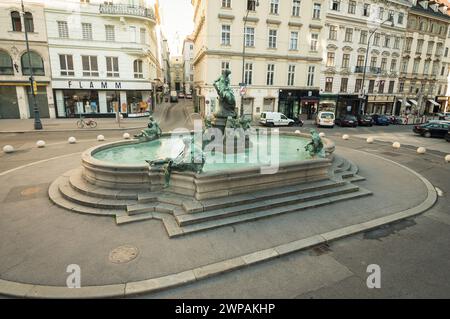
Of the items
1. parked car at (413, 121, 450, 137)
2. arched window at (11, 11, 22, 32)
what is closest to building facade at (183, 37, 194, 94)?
arched window at (11, 11, 22, 32)

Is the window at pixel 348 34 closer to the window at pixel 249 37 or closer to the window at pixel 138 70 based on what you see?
the window at pixel 249 37

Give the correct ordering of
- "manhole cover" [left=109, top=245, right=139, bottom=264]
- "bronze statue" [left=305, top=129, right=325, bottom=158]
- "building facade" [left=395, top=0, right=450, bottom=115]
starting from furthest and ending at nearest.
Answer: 1. "building facade" [left=395, top=0, right=450, bottom=115]
2. "bronze statue" [left=305, top=129, right=325, bottom=158]
3. "manhole cover" [left=109, top=245, right=139, bottom=264]

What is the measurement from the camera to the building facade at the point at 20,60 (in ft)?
87.0

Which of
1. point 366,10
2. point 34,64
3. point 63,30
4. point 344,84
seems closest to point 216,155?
point 63,30

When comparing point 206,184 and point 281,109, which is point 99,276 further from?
point 281,109

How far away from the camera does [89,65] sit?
2931 centimetres

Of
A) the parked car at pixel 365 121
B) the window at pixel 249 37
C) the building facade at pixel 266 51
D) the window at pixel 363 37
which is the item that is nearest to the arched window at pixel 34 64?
the building facade at pixel 266 51

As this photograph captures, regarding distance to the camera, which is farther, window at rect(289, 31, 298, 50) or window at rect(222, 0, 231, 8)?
window at rect(289, 31, 298, 50)

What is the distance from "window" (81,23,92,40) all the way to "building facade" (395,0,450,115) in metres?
45.0

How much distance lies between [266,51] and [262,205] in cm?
2849

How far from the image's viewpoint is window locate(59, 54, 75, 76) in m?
28.5

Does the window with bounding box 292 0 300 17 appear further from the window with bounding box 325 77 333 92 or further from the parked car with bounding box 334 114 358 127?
the parked car with bounding box 334 114 358 127

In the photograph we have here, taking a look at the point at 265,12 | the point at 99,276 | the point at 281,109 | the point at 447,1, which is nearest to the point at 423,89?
the point at 447,1

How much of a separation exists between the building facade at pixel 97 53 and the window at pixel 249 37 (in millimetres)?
11369
